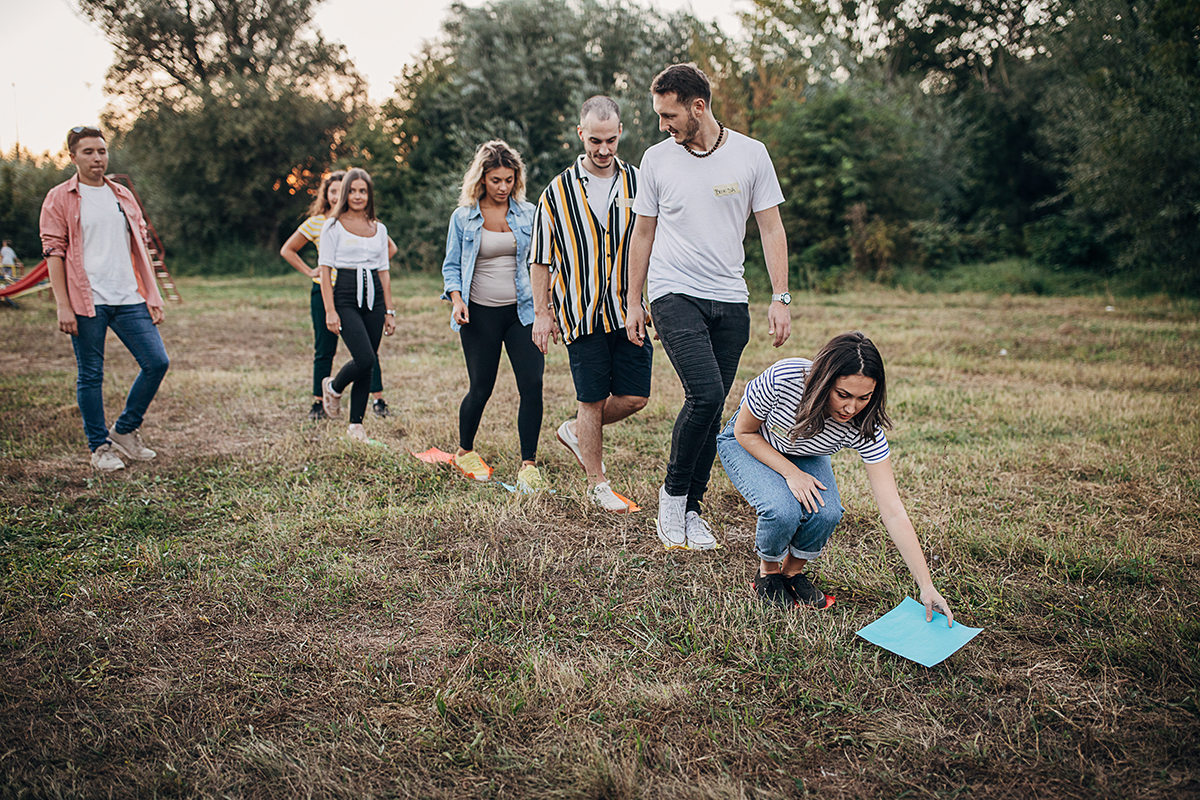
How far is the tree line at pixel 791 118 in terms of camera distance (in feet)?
51.8

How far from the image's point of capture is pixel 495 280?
489cm

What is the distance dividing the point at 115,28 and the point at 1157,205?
32979mm

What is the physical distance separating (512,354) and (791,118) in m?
17.1

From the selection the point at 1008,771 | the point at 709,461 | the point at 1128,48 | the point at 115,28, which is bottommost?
the point at 1008,771

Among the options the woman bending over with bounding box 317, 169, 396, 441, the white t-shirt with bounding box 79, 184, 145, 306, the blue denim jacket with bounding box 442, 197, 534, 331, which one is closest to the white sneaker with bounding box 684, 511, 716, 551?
the blue denim jacket with bounding box 442, 197, 534, 331

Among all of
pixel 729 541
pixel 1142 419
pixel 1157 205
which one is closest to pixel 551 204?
pixel 729 541

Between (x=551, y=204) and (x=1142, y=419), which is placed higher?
(x=551, y=204)

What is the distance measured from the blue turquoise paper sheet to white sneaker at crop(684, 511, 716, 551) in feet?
3.29

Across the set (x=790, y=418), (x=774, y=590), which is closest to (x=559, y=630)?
(x=774, y=590)

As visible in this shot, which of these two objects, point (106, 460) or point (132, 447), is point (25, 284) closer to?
point (132, 447)

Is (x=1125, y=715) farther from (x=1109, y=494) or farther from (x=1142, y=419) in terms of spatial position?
(x=1142, y=419)

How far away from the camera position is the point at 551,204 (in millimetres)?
4293

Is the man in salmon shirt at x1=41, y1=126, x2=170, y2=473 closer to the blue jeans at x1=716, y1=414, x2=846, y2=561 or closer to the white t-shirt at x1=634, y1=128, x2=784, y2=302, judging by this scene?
the white t-shirt at x1=634, y1=128, x2=784, y2=302

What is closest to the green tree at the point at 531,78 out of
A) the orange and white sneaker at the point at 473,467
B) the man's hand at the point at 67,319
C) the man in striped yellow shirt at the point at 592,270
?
the man's hand at the point at 67,319
